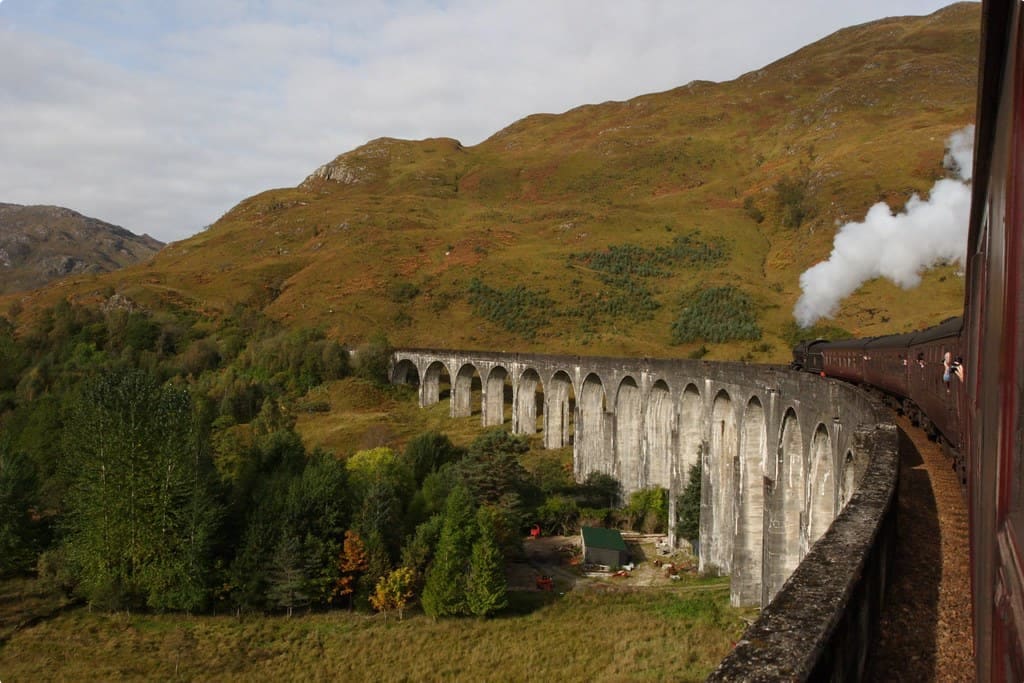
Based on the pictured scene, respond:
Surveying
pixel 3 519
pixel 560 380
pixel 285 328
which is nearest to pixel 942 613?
pixel 3 519

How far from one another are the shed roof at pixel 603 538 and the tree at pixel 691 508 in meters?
2.65

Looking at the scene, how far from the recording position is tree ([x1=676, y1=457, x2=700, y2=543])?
2856 centimetres

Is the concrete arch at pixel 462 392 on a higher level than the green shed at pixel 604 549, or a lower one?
higher

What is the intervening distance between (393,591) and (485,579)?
11.8ft

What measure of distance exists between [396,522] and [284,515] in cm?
449

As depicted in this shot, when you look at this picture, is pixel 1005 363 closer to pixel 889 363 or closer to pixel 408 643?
pixel 889 363

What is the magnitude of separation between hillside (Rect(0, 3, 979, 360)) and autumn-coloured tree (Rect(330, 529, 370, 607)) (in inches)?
1530

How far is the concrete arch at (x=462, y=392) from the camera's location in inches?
2110

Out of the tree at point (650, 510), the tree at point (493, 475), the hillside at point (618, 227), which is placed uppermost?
the hillside at point (618, 227)

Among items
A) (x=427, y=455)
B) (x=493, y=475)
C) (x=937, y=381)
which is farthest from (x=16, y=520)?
(x=937, y=381)

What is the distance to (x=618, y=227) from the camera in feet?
315

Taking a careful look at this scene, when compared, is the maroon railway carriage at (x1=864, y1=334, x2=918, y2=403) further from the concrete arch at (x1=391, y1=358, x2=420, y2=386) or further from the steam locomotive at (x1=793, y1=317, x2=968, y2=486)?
the concrete arch at (x1=391, y1=358, x2=420, y2=386)

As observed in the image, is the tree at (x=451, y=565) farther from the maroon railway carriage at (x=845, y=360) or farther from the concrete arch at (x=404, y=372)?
the concrete arch at (x=404, y=372)

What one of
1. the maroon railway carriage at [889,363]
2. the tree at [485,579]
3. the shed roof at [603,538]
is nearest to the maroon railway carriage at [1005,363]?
the maroon railway carriage at [889,363]
